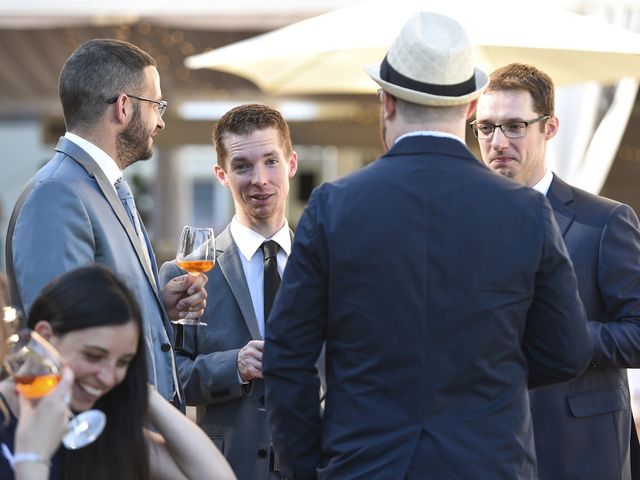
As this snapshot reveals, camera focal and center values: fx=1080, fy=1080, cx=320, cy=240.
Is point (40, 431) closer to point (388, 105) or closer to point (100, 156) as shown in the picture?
point (388, 105)

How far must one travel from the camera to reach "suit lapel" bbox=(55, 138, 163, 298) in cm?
303

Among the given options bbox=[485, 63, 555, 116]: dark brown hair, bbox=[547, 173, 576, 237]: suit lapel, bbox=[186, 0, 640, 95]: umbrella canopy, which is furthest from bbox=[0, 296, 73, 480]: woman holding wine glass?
bbox=[186, 0, 640, 95]: umbrella canopy

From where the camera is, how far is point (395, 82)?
2.44 metres

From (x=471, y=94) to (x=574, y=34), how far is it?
2518mm

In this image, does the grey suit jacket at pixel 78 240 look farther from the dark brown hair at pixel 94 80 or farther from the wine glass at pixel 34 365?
the wine glass at pixel 34 365

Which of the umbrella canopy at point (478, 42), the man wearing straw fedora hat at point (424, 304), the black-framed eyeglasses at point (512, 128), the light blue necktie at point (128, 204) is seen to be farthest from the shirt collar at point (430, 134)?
the umbrella canopy at point (478, 42)

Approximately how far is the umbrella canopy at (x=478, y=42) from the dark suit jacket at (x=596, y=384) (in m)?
1.76

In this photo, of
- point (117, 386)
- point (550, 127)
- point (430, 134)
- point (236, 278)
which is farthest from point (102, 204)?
point (550, 127)

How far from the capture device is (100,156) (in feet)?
10.2

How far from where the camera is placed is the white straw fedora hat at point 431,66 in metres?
2.40

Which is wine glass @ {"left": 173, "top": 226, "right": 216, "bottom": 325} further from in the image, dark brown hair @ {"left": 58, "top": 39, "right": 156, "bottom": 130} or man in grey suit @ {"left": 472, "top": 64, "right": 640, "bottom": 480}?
man in grey suit @ {"left": 472, "top": 64, "right": 640, "bottom": 480}

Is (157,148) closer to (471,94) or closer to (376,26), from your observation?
(376,26)

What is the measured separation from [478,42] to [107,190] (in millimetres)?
2177

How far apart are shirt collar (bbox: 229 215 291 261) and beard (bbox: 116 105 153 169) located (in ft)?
1.30
